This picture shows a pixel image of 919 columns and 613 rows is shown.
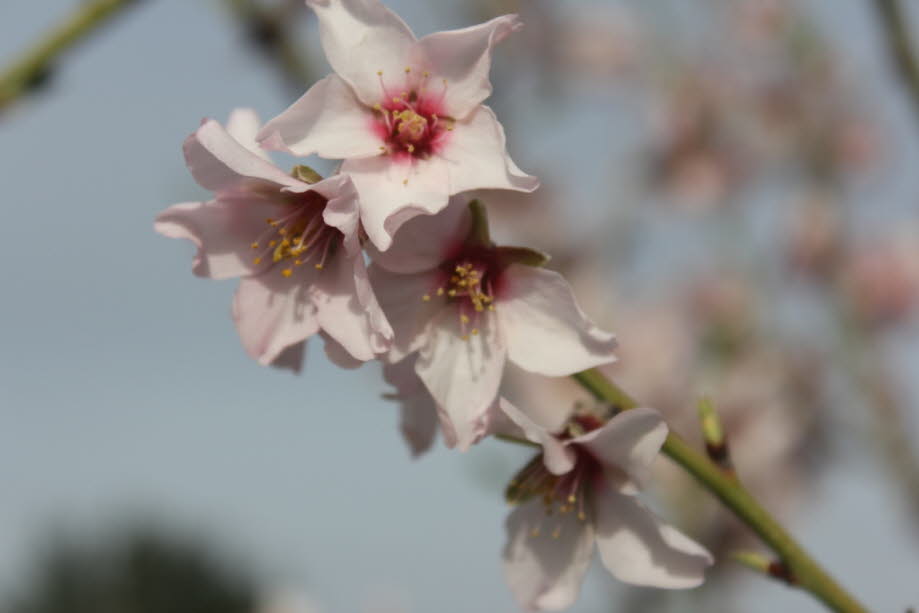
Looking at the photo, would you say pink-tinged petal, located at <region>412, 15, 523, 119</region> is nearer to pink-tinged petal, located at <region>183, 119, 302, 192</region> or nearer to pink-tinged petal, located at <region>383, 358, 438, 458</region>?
pink-tinged petal, located at <region>183, 119, 302, 192</region>

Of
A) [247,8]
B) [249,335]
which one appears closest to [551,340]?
[249,335]

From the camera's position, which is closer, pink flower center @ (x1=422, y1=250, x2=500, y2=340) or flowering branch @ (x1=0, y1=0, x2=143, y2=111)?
pink flower center @ (x1=422, y1=250, x2=500, y2=340)

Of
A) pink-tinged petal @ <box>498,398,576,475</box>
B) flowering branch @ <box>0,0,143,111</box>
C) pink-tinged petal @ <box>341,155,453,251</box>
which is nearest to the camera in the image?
pink-tinged petal @ <box>341,155,453,251</box>

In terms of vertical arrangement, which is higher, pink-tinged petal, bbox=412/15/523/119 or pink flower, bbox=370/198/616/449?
pink-tinged petal, bbox=412/15/523/119

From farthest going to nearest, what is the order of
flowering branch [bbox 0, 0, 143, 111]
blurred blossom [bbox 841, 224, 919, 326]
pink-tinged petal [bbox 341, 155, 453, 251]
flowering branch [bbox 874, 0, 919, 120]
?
blurred blossom [bbox 841, 224, 919, 326], flowering branch [bbox 874, 0, 919, 120], flowering branch [bbox 0, 0, 143, 111], pink-tinged petal [bbox 341, 155, 453, 251]

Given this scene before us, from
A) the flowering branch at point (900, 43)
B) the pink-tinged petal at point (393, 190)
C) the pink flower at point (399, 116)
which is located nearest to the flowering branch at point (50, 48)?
the pink flower at point (399, 116)

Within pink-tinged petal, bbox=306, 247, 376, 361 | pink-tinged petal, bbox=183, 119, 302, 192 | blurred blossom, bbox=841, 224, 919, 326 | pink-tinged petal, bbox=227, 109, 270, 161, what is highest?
pink-tinged petal, bbox=183, 119, 302, 192

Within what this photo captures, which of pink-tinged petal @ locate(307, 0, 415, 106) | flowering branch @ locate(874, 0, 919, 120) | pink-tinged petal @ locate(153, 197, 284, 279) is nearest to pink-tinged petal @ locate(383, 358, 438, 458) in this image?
pink-tinged petal @ locate(153, 197, 284, 279)
